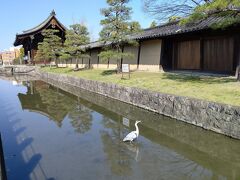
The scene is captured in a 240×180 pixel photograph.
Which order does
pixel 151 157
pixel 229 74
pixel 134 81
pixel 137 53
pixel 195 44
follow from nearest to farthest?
pixel 151 157
pixel 229 74
pixel 134 81
pixel 195 44
pixel 137 53

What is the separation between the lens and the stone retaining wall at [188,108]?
29.4 feet

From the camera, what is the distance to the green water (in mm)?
6918

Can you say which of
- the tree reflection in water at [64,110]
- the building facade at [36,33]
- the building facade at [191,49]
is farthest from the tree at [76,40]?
the building facade at [36,33]

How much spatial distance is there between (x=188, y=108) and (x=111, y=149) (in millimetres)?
3775

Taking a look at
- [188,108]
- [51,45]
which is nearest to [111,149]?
[188,108]

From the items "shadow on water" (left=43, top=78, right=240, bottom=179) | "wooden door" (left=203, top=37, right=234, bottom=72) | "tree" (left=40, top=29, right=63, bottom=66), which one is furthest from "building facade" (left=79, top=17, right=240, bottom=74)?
"tree" (left=40, top=29, right=63, bottom=66)

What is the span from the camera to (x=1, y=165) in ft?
16.9

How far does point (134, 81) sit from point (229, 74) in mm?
5590

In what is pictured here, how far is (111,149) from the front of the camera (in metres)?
8.61

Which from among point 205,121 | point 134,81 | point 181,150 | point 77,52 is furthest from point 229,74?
point 77,52

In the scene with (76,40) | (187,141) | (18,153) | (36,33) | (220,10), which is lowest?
(18,153)

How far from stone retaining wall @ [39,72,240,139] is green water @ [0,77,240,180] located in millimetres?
305

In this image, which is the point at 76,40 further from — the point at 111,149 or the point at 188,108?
the point at 111,149

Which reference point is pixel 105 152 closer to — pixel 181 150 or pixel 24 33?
pixel 181 150
